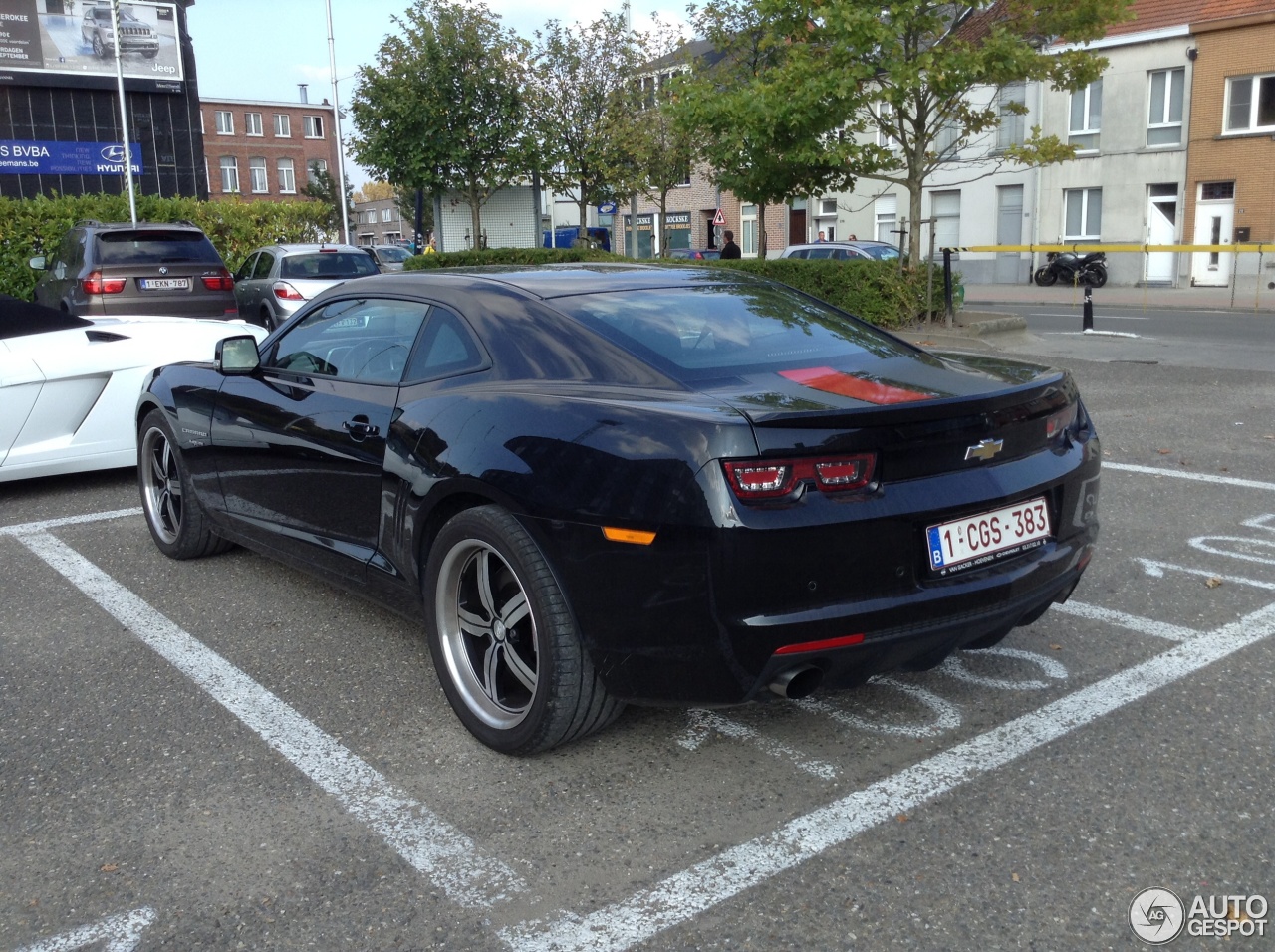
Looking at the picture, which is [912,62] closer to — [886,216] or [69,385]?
[69,385]

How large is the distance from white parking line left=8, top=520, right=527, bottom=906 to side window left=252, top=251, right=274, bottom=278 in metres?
12.5

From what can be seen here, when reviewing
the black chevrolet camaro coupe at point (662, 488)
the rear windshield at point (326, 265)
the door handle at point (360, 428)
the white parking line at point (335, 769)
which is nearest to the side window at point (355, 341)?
the black chevrolet camaro coupe at point (662, 488)

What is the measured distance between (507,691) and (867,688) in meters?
1.24

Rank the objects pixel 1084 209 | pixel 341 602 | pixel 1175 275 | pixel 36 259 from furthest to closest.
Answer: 1. pixel 1084 209
2. pixel 1175 275
3. pixel 36 259
4. pixel 341 602

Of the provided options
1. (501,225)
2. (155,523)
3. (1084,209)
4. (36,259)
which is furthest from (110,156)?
(155,523)

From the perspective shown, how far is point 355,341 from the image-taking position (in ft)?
14.8

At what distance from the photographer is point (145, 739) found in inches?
148

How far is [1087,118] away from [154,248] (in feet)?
93.5

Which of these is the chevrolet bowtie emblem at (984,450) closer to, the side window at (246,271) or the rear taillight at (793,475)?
the rear taillight at (793,475)

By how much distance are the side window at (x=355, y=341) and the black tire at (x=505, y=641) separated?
810 mm

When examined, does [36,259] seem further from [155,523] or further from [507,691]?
[507,691]

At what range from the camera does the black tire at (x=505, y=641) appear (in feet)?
10.8

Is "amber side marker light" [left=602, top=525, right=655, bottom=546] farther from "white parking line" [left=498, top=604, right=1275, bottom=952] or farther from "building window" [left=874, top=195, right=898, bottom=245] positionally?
"building window" [left=874, top=195, right=898, bottom=245]

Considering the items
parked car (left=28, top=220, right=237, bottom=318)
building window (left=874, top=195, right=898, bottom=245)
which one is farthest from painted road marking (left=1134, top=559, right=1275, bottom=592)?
building window (left=874, top=195, right=898, bottom=245)
